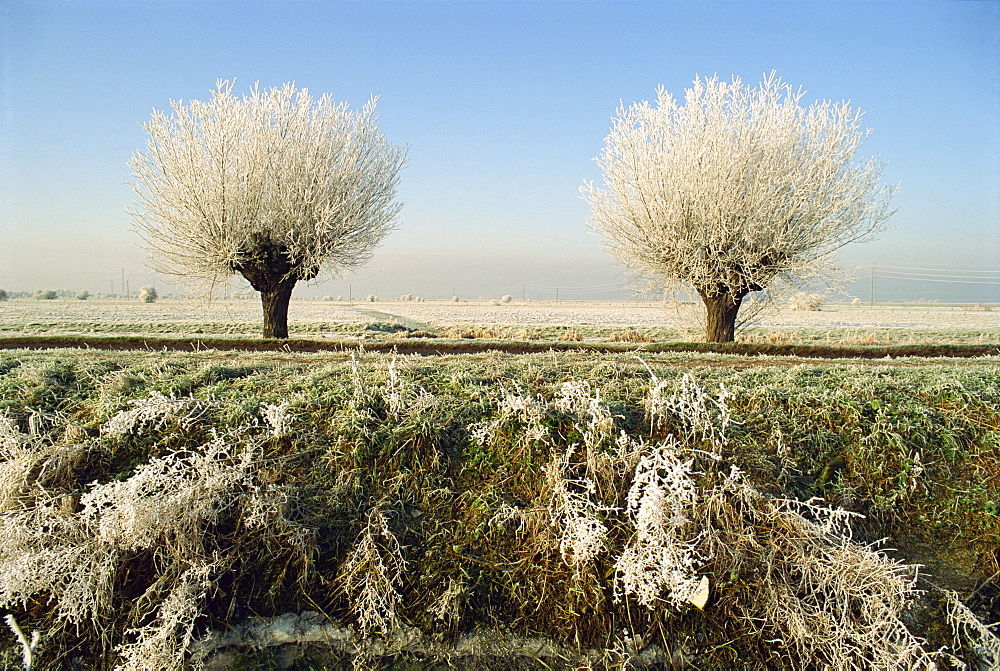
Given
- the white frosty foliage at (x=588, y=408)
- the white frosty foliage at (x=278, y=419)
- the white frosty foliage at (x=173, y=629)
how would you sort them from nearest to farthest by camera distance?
the white frosty foliage at (x=173, y=629) → the white frosty foliage at (x=588, y=408) → the white frosty foliage at (x=278, y=419)

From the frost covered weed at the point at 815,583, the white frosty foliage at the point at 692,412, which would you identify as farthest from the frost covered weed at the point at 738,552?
the white frosty foliage at the point at 692,412

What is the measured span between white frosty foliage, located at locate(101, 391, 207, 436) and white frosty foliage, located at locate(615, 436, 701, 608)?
417 cm

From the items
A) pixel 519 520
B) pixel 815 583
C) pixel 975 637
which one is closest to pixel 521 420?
pixel 519 520

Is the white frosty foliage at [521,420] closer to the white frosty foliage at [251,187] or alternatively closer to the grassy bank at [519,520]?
the grassy bank at [519,520]

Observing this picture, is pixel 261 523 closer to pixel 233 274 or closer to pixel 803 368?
pixel 803 368

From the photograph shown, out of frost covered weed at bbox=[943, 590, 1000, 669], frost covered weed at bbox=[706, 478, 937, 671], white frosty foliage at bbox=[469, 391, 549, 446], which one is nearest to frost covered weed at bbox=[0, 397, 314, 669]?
white frosty foliage at bbox=[469, 391, 549, 446]

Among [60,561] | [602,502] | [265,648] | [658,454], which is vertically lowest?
[265,648]

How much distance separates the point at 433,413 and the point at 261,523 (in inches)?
69.2

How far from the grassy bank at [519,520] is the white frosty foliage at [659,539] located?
23 millimetres

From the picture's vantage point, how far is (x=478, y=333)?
22109 millimetres

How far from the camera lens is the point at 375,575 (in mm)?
4801

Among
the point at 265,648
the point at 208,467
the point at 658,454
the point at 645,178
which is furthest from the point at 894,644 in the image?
the point at 645,178

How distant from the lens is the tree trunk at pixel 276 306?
1800cm

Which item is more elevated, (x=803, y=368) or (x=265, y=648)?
(x=803, y=368)
